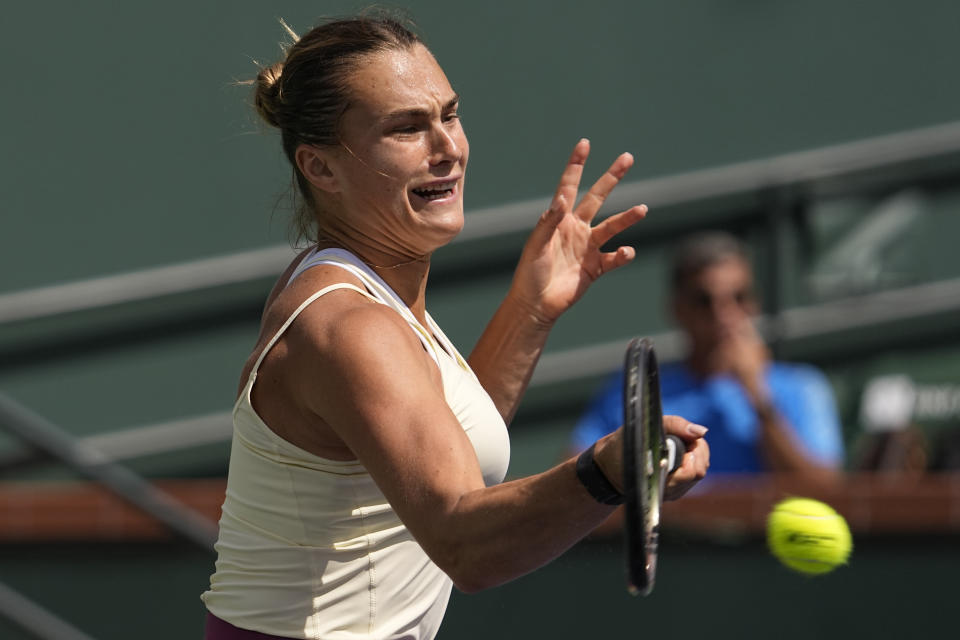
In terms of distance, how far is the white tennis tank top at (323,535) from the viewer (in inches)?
77.4

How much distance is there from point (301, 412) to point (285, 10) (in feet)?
11.5

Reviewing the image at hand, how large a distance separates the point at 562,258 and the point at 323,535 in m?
0.80

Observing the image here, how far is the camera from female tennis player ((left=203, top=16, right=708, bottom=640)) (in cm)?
172

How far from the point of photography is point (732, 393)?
418 centimetres

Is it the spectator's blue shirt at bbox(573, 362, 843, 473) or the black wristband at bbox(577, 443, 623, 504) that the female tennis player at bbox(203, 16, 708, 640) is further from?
the spectator's blue shirt at bbox(573, 362, 843, 473)

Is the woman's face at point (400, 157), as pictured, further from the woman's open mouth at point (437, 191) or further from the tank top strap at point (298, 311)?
the tank top strap at point (298, 311)

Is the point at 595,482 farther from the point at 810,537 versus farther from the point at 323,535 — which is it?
the point at 810,537

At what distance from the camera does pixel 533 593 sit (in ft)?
13.1

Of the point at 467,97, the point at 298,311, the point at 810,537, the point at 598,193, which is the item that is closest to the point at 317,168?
the point at 298,311

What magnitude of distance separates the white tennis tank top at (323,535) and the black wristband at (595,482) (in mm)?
367

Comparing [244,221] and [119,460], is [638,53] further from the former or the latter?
[119,460]

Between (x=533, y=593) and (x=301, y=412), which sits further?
(x=533, y=593)

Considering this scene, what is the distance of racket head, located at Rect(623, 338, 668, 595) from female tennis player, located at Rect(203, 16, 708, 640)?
1.4 inches

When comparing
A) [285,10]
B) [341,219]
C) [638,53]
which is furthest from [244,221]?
[341,219]
